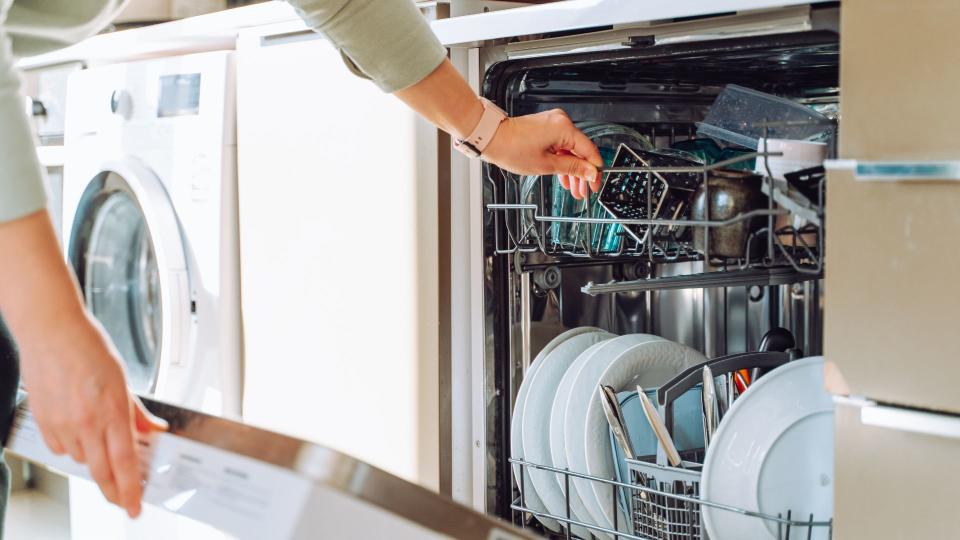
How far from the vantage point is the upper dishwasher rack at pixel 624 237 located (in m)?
1.09

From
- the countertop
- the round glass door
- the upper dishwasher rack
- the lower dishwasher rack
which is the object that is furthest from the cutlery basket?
the round glass door

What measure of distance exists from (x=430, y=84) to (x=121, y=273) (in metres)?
1.27

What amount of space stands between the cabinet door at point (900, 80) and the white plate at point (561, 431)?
1.66 feet

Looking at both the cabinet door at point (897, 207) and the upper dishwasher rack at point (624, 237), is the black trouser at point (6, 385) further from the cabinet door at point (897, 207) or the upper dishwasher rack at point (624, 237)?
the cabinet door at point (897, 207)

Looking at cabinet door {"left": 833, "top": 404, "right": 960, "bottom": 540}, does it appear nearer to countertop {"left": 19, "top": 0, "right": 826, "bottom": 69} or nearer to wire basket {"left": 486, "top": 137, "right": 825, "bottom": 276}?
wire basket {"left": 486, "top": 137, "right": 825, "bottom": 276}

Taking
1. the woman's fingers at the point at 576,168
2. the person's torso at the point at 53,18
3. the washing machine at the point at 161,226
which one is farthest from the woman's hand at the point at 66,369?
the washing machine at the point at 161,226

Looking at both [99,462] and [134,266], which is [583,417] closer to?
[99,462]

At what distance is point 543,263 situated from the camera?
1.42 metres

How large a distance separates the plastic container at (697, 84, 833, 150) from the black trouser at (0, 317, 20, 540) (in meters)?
0.71

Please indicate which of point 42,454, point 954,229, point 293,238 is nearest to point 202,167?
point 293,238

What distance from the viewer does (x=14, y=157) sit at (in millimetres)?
649

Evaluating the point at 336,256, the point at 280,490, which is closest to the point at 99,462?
the point at 280,490

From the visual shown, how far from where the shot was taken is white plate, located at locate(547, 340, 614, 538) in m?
1.33

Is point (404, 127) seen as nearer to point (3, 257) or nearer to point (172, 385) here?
point (172, 385)
